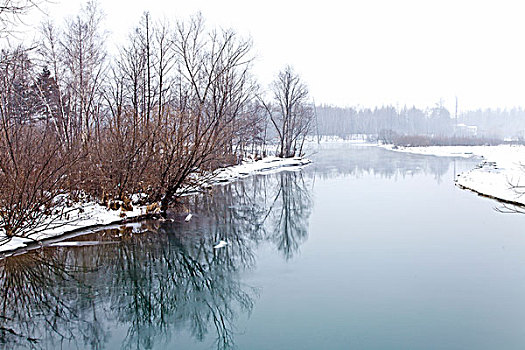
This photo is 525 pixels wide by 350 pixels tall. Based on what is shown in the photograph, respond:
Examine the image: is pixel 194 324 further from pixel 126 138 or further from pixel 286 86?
pixel 286 86

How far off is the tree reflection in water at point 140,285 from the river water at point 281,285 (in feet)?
0.09

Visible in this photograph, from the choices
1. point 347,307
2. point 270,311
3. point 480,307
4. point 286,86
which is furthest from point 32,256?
point 286,86

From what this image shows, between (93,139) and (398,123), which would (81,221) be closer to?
(93,139)

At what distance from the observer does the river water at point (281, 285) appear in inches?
225

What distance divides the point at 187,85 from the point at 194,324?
1808cm

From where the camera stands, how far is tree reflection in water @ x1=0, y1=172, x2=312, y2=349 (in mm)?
5895

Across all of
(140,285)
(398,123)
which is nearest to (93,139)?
(140,285)

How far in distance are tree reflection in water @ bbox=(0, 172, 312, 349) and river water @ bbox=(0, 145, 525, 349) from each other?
1.0 inches

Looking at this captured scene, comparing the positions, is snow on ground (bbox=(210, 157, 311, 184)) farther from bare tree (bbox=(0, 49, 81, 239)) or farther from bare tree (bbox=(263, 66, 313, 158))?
bare tree (bbox=(0, 49, 81, 239))

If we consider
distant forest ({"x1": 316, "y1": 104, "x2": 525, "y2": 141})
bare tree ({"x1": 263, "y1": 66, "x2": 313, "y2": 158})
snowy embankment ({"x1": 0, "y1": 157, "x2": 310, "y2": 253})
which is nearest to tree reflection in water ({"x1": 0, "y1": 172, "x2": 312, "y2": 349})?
snowy embankment ({"x1": 0, "y1": 157, "x2": 310, "y2": 253})

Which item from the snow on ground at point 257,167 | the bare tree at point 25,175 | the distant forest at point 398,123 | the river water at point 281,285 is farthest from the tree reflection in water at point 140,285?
the distant forest at point 398,123

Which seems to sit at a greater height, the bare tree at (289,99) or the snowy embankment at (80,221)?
the bare tree at (289,99)

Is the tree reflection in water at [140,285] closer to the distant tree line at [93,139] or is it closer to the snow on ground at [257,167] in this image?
the distant tree line at [93,139]

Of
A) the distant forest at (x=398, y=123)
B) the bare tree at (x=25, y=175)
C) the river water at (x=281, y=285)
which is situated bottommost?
the river water at (x=281, y=285)
